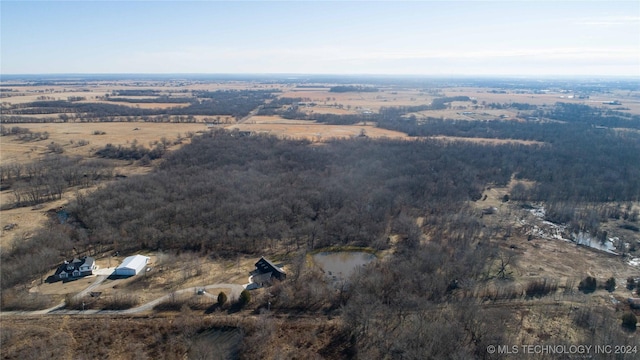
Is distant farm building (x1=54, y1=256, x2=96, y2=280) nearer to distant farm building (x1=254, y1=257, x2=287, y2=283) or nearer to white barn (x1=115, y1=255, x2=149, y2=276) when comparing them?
white barn (x1=115, y1=255, x2=149, y2=276)

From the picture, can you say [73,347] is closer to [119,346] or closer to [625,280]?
[119,346]

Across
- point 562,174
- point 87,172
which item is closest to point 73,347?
point 87,172

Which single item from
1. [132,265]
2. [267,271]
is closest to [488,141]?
[267,271]

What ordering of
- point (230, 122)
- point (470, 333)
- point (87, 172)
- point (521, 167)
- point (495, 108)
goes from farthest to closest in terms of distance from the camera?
A: point (495, 108) → point (230, 122) → point (521, 167) → point (87, 172) → point (470, 333)

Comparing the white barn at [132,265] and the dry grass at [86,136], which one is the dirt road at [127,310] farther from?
the dry grass at [86,136]

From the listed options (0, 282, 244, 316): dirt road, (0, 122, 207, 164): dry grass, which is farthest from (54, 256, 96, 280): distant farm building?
(0, 122, 207, 164): dry grass
